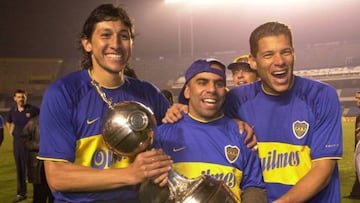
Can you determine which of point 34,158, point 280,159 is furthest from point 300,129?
point 34,158

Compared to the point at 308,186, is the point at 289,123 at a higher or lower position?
higher

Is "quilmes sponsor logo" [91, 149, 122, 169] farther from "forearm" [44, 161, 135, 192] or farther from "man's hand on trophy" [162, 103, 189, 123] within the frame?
"man's hand on trophy" [162, 103, 189, 123]

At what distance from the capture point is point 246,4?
35.3 metres

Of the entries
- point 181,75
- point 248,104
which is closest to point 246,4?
point 181,75

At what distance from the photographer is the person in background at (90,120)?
2008mm

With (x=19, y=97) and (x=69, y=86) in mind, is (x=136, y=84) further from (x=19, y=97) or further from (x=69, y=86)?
(x=19, y=97)

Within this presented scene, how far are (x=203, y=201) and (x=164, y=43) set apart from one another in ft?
128

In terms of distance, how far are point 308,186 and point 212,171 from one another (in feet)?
1.60

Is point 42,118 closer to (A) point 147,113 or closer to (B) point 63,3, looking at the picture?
(A) point 147,113

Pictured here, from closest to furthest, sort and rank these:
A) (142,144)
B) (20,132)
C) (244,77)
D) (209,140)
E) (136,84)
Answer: (142,144) → (209,140) → (136,84) → (244,77) → (20,132)

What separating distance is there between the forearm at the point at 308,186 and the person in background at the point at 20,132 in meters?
5.99

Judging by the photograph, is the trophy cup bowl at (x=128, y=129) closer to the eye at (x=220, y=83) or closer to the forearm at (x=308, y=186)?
the eye at (x=220, y=83)

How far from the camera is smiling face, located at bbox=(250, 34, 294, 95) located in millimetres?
2244

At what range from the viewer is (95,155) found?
2.15 metres
